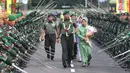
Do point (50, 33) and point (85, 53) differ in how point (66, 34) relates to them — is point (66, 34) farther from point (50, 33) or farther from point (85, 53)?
point (50, 33)

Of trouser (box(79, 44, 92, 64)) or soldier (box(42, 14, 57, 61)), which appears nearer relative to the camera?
trouser (box(79, 44, 92, 64))

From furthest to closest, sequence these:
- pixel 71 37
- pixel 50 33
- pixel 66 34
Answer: pixel 50 33 → pixel 71 37 → pixel 66 34

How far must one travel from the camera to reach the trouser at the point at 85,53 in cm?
1853

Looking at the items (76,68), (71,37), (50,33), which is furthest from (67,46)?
(50,33)

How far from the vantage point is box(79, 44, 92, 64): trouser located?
18527 millimetres

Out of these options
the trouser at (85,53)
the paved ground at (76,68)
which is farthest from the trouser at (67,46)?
the trouser at (85,53)

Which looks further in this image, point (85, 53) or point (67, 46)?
point (85, 53)

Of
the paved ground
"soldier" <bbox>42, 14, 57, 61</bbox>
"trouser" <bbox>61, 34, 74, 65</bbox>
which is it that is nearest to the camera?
the paved ground

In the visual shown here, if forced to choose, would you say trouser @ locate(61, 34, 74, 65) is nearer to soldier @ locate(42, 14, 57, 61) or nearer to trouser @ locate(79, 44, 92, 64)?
trouser @ locate(79, 44, 92, 64)

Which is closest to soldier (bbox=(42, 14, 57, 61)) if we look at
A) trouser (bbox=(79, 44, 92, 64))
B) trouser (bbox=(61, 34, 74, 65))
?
trouser (bbox=(79, 44, 92, 64))

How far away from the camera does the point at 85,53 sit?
18719 millimetres

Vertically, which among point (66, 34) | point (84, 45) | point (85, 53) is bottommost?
point (85, 53)

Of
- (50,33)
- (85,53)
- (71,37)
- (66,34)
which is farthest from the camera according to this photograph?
(50,33)

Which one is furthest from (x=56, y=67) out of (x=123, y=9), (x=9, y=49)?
(x=123, y=9)
